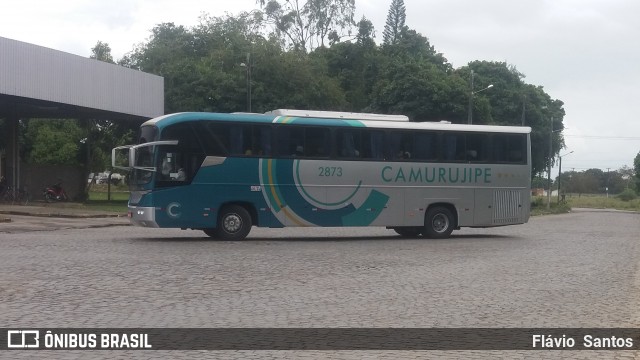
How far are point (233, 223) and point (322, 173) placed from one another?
2.92 meters

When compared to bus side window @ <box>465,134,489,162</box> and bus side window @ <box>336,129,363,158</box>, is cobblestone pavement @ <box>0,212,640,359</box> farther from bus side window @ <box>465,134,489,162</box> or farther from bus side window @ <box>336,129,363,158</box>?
bus side window @ <box>465,134,489,162</box>

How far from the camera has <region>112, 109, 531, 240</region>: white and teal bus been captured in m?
22.5

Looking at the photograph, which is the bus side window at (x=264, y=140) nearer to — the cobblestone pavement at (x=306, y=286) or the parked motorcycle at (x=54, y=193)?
the cobblestone pavement at (x=306, y=286)

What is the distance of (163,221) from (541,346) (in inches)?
566

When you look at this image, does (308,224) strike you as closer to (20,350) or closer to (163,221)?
(163,221)

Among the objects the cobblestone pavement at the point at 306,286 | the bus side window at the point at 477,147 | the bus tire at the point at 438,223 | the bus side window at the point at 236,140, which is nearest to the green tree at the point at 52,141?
the bus tire at the point at 438,223

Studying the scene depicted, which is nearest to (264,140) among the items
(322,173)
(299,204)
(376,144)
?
(322,173)

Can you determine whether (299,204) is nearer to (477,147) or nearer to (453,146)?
(453,146)

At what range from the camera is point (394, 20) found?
308ft

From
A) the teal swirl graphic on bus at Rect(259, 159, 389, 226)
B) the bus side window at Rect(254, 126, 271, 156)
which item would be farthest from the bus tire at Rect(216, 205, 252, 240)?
the bus side window at Rect(254, 126, 271, 156)

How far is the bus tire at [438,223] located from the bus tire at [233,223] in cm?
586

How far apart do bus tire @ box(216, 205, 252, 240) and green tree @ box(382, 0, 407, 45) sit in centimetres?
7158

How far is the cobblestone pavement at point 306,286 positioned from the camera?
10.5m

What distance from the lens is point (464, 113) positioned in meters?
59.3
